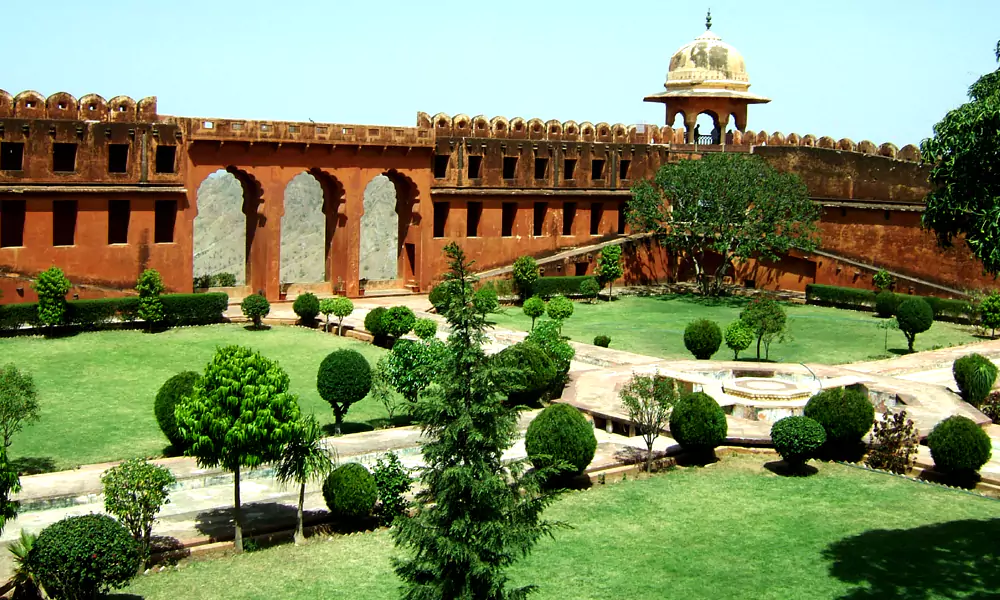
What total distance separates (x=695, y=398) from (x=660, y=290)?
21.8m

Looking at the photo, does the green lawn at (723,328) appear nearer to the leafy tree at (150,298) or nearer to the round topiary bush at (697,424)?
the leafy tree at (150,298)

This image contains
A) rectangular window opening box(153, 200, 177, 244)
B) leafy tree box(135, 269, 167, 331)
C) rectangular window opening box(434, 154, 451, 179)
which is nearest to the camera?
leafy tree box(135, 269, 167, 331)

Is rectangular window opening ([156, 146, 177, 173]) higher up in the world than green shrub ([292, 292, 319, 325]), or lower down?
higher up

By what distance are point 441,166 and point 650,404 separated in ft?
69.1

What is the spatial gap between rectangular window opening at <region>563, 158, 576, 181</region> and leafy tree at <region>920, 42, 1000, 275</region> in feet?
87.3

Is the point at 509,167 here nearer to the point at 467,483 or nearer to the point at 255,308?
the point at 255,308

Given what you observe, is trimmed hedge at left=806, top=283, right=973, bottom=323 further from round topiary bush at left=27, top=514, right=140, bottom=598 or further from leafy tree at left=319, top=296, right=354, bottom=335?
round topiary bush at left=27, top=514, right=140, bottom=598

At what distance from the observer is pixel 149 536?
629 inches

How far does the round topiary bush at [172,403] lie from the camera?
20.7 meters

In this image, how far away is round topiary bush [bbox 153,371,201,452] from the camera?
20734 mm

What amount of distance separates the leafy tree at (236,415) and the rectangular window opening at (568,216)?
2820 cm

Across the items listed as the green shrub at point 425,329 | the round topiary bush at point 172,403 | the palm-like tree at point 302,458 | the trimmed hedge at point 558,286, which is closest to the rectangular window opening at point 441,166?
the trimmed hedge at point 558,286

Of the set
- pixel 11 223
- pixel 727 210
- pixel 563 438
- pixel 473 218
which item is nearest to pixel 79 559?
pixel 563 438

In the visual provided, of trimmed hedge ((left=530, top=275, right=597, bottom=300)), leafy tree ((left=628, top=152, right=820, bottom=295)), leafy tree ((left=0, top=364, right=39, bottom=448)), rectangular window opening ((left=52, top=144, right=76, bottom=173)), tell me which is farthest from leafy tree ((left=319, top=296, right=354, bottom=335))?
leafy tree ((left=628, top=152, right=820, bottom=295))
